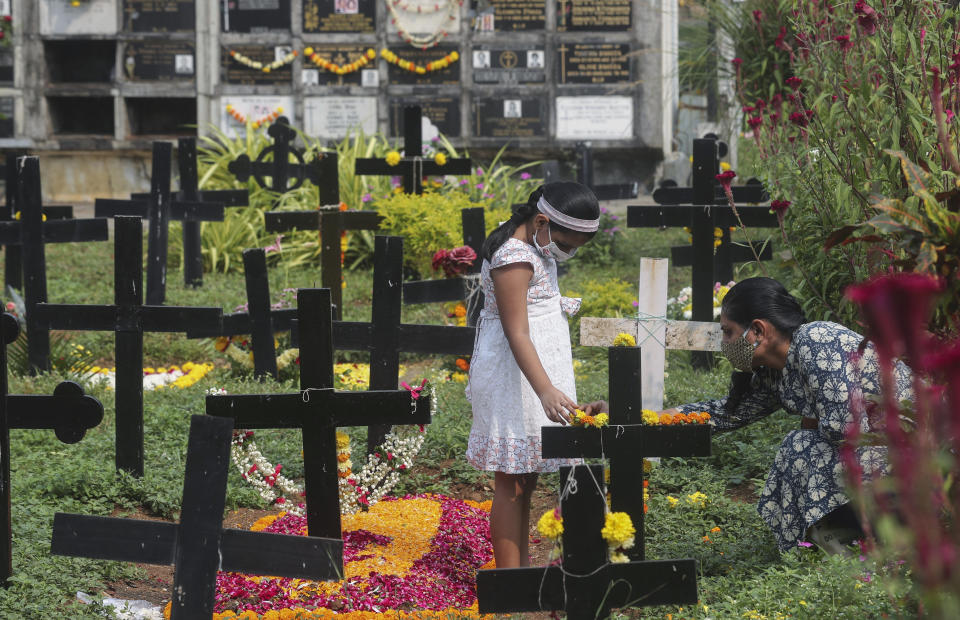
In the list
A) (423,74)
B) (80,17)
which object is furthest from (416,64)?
(80,17)

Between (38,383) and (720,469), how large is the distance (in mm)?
3980

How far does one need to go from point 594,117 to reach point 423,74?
2.13m

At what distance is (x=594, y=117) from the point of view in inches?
500

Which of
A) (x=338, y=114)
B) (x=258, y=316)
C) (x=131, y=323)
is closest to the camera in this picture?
(x=131, y=323)

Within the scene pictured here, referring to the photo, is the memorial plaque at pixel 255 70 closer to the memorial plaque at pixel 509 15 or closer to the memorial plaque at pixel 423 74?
the memorial plaque at pixel 423 74

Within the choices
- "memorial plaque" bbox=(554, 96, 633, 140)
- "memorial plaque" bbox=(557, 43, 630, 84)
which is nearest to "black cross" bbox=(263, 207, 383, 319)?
"memorial plaque" bbox=(554, 96, 633, 140)

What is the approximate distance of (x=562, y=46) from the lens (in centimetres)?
1255

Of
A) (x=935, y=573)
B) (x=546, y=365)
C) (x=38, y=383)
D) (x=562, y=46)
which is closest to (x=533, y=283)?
(x=546, y=365)

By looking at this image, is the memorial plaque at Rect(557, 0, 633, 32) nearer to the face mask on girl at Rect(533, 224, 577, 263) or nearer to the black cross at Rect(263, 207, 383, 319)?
the black cross at Rect(263, 207, 383, 319)

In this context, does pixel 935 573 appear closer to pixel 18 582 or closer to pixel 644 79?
pixel 18 582

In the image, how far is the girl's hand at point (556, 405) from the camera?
3139 millimetres

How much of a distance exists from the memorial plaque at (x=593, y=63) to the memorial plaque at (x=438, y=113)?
132 cm

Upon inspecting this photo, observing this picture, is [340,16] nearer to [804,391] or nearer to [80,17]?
[80,17]

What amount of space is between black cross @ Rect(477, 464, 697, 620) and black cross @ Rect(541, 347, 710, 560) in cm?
50
